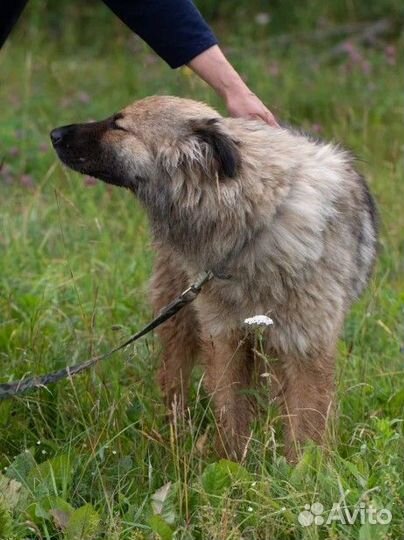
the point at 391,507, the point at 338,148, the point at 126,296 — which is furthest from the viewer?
the point at 126,296

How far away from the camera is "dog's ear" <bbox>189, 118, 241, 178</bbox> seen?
3418 mm

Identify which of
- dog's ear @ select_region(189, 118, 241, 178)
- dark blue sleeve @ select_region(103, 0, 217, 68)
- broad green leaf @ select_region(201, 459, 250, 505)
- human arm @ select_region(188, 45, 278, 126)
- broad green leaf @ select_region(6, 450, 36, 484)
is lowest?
broad green leaf @ select_region(201, 459, 250, 505)

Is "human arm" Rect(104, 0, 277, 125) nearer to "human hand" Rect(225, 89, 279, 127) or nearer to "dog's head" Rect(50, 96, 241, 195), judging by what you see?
"human hand" Rect(225, 89, 279, 127)

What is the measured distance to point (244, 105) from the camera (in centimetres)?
380

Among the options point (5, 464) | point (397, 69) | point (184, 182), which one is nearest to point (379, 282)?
point (184, 182)

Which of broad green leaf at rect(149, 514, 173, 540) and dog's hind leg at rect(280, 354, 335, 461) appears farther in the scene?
dog's hind leg at rect(280, 354, 335, 461)

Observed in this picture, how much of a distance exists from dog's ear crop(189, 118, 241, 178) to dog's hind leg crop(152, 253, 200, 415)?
0.71 m

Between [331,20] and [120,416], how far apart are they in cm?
714

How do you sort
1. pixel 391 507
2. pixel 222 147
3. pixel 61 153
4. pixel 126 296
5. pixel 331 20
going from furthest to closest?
pixel 331 20 < pixel 126 296 < pixel 61 153 < pixel 222 147 < pixel 391 507

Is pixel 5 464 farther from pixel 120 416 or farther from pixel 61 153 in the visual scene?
pixel 61 153

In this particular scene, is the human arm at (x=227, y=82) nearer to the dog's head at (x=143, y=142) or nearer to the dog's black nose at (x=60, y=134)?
the dog's head at (x=143, y=142)

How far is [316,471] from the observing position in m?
3.15

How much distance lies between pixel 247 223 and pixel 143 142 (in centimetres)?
44

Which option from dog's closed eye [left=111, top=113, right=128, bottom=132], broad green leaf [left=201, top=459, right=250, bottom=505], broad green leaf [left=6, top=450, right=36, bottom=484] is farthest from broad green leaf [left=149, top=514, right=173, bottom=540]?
dog's closed eye [left=111, top=113, right=128, bottom=132]
